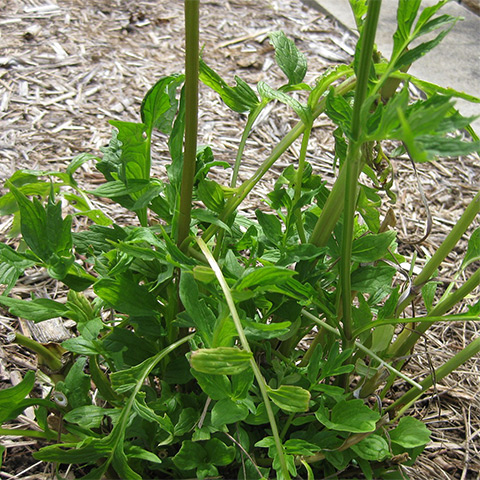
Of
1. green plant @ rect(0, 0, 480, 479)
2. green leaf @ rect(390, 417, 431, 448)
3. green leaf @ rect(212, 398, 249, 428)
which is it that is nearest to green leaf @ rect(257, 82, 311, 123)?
green plant @ rect(0, 0, 480, 479)

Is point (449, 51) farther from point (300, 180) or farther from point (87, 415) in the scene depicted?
point (87, 415)

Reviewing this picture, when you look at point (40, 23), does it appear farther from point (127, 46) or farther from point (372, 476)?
point (372, 476)

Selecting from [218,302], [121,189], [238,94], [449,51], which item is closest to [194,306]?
[218,302]

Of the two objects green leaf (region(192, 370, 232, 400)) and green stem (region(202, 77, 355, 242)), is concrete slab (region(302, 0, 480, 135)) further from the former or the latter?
green leaf (region(192, 370, 232, 400))

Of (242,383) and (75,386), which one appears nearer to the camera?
(242,383)

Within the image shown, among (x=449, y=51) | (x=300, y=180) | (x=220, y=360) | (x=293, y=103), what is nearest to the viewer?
(x=220, y=360)

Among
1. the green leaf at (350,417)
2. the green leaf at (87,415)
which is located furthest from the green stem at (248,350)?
the green leaf at (87,415)

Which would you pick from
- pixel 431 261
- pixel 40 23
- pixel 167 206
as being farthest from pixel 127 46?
pixel 431 261
